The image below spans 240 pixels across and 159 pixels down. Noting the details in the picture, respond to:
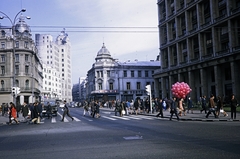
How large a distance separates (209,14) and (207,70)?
30.9ft

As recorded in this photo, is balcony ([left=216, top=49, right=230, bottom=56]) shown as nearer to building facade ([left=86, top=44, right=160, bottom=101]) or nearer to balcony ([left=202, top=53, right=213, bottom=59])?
balcony ([left=202, top=53, right=213, bottom=59])

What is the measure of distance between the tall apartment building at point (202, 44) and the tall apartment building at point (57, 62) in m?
82.4

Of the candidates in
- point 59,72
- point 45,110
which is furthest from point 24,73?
point 59,72

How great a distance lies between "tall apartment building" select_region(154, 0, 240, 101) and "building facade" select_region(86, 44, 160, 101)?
22888mm

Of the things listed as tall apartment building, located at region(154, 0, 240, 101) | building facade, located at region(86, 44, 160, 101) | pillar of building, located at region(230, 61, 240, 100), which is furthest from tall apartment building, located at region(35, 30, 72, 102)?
pillar of building, located at region(230, 61, 240, 100)

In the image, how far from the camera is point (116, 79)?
2985 inches

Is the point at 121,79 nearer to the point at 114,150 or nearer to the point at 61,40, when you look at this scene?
the point at 114,150

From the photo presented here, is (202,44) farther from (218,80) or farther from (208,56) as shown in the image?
(218,80)

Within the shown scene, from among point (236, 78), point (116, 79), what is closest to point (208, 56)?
point (236, 78)

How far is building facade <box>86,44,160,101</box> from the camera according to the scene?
75.3 metres

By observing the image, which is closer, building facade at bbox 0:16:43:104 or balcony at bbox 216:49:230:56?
balcony at bbox 216:49:230:56

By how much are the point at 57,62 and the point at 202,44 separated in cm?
11028

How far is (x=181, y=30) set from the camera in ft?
156

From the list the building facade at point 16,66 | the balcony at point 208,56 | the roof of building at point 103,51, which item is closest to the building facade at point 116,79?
→ the roof of building at point 103,51
